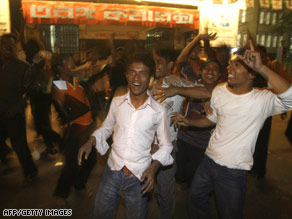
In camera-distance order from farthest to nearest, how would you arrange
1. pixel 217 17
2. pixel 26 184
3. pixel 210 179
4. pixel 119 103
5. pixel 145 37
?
pixel 145 37 < pixel 217 17 < pixel 26 184 < pixel 210 179 < pixel 119 103

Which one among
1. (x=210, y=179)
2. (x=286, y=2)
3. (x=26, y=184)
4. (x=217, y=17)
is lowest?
(x=26, y=184)

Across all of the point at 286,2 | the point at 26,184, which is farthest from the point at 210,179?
the point at 286,2

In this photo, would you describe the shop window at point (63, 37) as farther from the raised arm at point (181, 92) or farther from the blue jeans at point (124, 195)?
the blue jeans at point (124, 195)

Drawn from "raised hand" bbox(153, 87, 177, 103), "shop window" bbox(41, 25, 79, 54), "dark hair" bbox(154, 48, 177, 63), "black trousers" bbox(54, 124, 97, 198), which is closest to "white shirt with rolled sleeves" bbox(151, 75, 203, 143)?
"dark hair" bbox(154, 48, 177, 63)

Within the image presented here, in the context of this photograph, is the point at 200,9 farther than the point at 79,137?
Yes

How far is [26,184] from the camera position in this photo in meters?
4.02

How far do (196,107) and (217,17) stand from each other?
3.53 metres

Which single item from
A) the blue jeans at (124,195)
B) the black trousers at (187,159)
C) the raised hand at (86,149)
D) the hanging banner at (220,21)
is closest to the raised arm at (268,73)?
the blue jeans at (124,195)

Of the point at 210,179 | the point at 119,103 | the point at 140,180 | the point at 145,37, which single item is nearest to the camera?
the point at 140,180

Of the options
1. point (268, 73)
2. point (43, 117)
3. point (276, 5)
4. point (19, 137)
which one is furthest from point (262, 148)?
point (276, 5)

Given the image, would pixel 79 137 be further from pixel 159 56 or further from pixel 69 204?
pixel 159 56

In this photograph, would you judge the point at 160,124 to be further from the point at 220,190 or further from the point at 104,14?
the point at 104,14

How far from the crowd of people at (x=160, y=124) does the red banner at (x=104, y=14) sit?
2521 millimetres

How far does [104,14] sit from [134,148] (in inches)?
199
